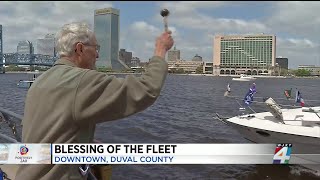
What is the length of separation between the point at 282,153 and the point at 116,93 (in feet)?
6.59

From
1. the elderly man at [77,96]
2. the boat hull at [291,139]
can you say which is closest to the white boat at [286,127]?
the boat hull at [291,139]

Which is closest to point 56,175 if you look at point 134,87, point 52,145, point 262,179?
point 52,145

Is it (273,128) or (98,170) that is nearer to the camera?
(98,170)

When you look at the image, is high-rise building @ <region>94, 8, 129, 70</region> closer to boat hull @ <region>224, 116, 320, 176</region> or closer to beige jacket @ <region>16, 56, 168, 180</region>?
beige jacket @ <region>16, 56, 168, 180</region>

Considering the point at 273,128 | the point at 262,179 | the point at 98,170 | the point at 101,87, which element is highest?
the point at 101,87

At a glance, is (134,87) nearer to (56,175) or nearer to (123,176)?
(56,175)

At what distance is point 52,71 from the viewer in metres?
2.67

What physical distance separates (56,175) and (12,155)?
98cm

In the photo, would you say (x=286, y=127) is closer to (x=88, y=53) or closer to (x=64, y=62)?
(x=88, y=53)

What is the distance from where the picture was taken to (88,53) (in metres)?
2.72

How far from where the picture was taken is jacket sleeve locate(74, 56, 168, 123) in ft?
7.58

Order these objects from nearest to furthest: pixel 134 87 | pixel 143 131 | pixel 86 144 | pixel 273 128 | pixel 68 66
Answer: pixel 134 87 → pixel 68 66 → pixel 86 144 → pixel 273 128 → pixel 143 131

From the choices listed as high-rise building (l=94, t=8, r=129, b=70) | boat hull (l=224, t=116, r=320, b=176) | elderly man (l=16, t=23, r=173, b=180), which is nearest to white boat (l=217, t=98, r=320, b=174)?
boat hull (l=224, t=116, r=320, b=176)

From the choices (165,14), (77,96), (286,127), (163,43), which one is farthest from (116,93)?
(286,127)
